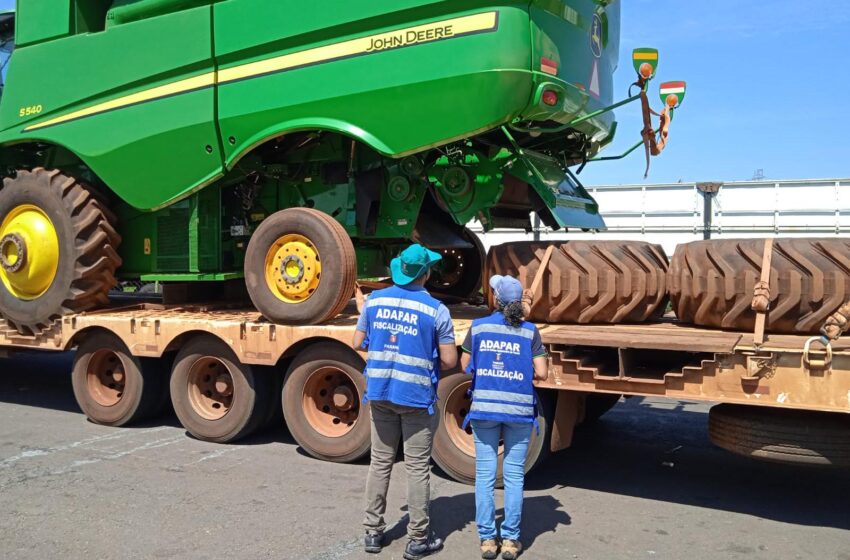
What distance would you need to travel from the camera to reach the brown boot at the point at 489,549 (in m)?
4.23

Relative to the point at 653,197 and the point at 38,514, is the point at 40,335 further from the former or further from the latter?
the point at 653,197

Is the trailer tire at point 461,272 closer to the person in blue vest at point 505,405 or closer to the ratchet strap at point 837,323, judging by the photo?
the person in blue vest at point 505,405

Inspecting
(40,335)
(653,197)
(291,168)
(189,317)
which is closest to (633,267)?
(291,168)

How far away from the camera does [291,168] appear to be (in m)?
7.25

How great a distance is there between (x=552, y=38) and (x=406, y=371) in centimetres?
300

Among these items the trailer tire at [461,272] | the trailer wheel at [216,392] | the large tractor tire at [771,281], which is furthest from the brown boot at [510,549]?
the trailer tire at [461,272]

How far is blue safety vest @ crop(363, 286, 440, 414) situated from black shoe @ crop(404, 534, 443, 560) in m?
0.75

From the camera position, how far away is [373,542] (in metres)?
4.35

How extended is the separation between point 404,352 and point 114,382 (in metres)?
4.60

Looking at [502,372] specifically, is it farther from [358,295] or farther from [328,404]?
[328,404]

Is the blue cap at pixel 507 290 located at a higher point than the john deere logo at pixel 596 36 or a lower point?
lower

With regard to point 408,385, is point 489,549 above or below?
below

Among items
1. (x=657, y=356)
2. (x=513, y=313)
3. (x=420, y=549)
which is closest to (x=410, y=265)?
(x=513, y=313)

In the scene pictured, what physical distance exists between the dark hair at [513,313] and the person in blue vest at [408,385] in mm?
326
